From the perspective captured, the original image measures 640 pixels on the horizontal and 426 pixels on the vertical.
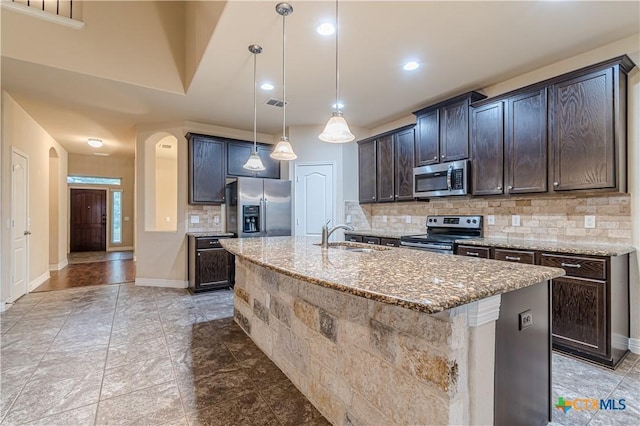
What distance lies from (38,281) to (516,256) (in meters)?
6.78

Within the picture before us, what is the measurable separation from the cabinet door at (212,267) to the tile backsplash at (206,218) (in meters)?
0.62

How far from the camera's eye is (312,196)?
5156 mm

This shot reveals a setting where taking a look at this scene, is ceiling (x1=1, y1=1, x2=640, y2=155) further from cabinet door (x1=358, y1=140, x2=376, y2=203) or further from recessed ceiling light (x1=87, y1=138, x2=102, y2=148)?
recessed ceiling light (x1=87, y1=138, x2=102, y2=148)

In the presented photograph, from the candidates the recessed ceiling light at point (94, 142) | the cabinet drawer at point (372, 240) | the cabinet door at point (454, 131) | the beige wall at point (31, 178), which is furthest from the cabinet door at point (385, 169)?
the recessed ceiling light at point (94, 142)

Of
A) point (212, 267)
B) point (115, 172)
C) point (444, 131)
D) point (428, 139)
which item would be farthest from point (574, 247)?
point (115, 172)

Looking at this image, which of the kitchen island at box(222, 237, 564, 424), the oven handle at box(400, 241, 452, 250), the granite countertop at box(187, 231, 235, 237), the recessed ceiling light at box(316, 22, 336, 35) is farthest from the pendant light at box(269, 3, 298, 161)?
the granite countertop at box(187, 231, 235, 237)

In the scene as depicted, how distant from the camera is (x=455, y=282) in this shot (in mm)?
1192

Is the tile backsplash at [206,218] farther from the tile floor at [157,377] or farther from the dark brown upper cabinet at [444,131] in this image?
the dark brown upper cabinet at [444,131]

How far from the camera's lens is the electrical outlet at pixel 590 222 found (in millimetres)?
2822

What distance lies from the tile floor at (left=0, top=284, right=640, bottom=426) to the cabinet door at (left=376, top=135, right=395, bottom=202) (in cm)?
273

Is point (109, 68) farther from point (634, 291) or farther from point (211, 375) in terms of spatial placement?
point (634, 291)

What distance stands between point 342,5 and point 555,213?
109 inches

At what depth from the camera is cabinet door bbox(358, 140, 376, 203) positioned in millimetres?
4895

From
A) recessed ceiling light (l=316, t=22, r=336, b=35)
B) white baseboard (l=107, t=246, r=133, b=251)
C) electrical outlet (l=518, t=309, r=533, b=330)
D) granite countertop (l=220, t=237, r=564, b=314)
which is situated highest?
recessed ceiling light (l=316, t=22, r=336, b=35)
